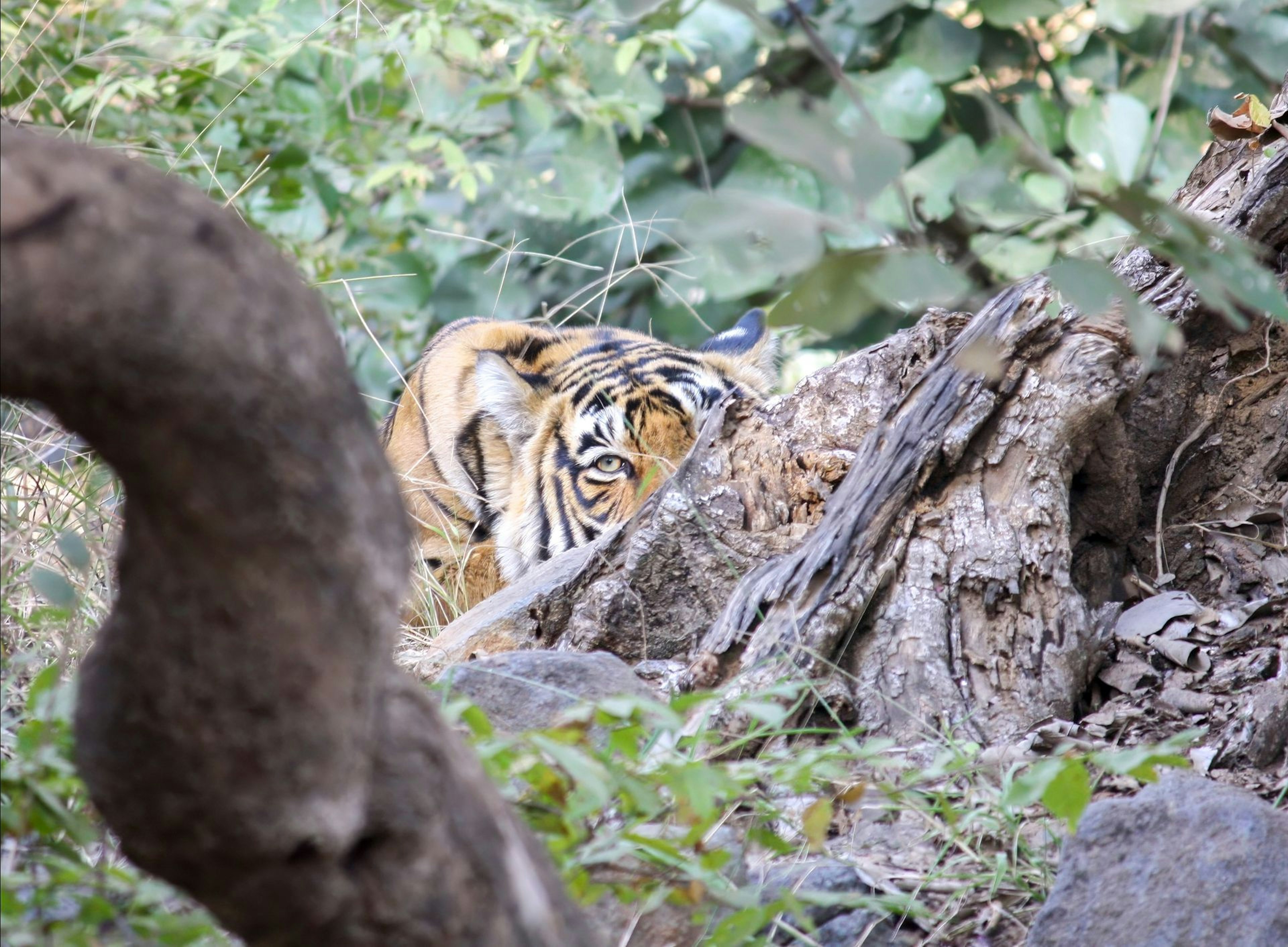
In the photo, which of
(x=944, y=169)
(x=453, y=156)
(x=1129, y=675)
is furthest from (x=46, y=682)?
(x=944, y=169)

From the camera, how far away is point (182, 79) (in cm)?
509

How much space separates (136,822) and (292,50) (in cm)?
380

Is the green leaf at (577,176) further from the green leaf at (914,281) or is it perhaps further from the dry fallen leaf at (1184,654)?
the green leaf at (914,281)

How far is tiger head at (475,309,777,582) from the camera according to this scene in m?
4.02

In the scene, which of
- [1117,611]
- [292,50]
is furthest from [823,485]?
[292,50]

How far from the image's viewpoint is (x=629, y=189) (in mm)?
6371

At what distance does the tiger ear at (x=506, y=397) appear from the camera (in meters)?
4.20

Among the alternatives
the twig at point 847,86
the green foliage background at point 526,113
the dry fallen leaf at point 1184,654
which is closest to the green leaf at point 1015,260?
the green foliage background at point 526,113

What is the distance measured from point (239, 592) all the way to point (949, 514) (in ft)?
5.82

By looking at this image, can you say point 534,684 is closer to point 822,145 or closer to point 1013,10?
point 822,145

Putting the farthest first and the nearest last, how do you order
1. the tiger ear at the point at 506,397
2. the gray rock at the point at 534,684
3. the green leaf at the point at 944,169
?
the tiger ear at the point at 506,397 → the green leaf at the point at 944,169 → the gray rock at the point at 534,684

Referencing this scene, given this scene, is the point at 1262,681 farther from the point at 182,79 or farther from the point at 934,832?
the point at 182,79

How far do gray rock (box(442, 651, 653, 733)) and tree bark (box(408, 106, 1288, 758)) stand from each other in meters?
0.22

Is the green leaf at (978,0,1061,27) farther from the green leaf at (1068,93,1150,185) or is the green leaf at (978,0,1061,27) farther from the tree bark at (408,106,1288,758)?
the green leaf at (1068,93,1150,185)
